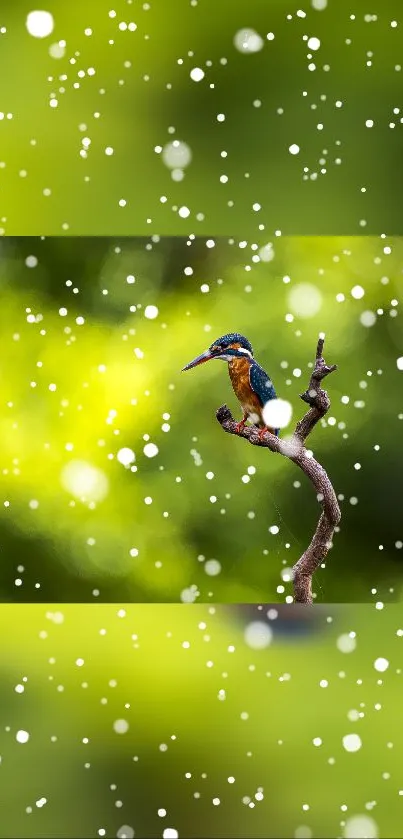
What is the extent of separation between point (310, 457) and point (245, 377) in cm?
16

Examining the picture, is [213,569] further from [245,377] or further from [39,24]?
[39,24]

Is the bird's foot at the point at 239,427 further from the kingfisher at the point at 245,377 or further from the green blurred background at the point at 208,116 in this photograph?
the green blurred background at the point at 208,116

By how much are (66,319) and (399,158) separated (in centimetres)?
61

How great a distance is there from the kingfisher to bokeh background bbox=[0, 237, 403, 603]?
0.02 meters

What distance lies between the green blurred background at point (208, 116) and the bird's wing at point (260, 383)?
23 centimetres

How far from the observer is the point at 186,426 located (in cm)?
144

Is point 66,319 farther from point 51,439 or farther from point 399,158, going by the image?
point 399,158

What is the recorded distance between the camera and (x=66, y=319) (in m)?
1.47

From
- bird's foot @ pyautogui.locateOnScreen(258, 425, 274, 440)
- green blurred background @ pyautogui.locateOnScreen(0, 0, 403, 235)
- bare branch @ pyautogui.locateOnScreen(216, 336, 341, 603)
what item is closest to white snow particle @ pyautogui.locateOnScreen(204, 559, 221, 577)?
bare branch @ pyautogui.locateOnScreen(216, 336, 341, 603)

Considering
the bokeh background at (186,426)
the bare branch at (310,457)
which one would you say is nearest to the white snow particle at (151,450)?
the bokeh background at (186,426)

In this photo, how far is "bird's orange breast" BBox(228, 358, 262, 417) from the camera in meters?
1.38

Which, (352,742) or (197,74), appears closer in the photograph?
(352,742)

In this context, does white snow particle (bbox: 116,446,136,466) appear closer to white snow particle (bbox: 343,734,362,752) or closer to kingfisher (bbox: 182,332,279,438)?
kingfisher (bbox: 182,332,279,438)

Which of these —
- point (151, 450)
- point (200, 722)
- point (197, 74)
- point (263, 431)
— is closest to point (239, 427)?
point (263, 431)
